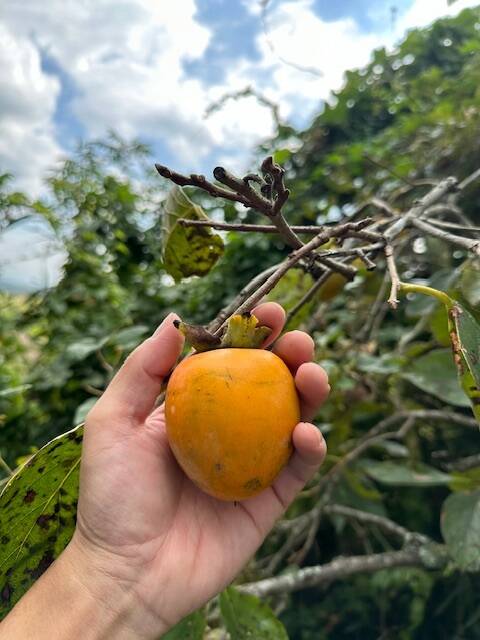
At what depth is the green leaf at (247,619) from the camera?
994mm

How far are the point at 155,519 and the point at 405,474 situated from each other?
0.78 metres

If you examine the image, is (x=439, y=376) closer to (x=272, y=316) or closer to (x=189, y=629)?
(x=272, y=316)

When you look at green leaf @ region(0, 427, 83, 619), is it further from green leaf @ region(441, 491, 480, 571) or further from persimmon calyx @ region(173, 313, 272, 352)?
green leaf @ region(441, 491, 480, 571)

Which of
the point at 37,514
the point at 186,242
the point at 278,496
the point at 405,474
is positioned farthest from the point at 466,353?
the point at 405,474

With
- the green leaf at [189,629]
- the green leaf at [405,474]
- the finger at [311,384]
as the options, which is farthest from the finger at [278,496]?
the green leaf at [405,474]

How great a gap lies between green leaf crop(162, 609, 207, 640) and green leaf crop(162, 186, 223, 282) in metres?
0.62

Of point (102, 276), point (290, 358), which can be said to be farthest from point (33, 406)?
point (290, 358)

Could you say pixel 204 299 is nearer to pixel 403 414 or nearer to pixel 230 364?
pixel 403 414

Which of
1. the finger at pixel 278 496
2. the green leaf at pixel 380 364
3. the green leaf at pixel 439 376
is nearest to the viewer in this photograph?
the finger at pixel 278 496

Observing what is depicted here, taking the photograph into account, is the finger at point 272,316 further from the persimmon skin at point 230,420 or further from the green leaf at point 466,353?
the green leaf at point 466,353

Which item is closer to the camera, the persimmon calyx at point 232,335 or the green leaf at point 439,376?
the persimmon calyx at point 232,335

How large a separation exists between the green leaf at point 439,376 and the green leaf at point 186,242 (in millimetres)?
514

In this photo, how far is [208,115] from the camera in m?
2.45

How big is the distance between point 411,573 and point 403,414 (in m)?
0.49
